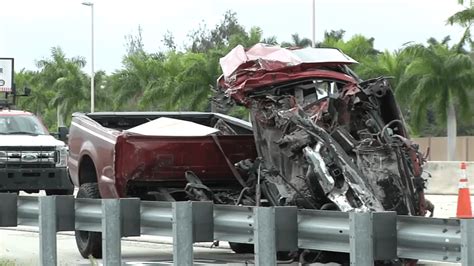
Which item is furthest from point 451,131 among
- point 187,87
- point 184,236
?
point 184,236

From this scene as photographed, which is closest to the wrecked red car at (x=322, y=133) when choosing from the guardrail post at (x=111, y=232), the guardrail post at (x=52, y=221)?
the guardrail post at (x=111, y=232)

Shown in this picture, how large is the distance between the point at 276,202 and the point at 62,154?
465 inches

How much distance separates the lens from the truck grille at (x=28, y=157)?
20.7 m

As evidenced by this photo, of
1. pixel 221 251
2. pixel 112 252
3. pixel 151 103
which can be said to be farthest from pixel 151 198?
pixel 151 103

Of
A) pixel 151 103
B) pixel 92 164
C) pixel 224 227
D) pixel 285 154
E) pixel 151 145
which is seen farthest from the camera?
pixel 151 103

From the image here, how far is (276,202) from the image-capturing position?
33.0 feet

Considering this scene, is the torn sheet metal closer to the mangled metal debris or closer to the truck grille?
the mangled metal debris

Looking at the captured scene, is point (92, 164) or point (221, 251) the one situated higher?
point (92, 164)

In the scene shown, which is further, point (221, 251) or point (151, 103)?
point (151, 103)

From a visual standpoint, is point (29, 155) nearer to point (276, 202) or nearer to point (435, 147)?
point (276, 202)

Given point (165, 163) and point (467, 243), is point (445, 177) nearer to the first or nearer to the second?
point (165, 163)

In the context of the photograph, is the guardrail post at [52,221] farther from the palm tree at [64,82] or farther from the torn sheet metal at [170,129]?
the palm tree at [64,82]

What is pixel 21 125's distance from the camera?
22.0 meters

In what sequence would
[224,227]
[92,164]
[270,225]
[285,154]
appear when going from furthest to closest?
[92,164], [285,154], [224,227], [270,225]
